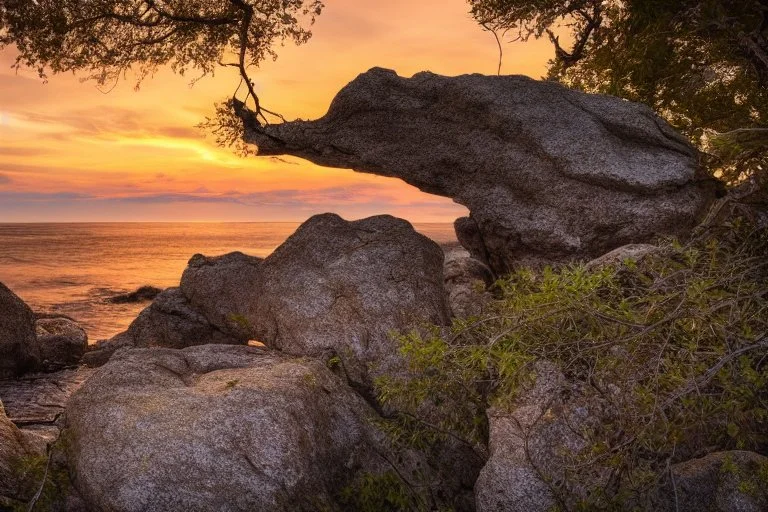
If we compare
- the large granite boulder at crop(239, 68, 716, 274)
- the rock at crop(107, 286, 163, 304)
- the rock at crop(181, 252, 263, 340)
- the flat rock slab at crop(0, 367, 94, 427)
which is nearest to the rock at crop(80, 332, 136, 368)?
the flat rock slab at crop(0, 367, 94, 427)

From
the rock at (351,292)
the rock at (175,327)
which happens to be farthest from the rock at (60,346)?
the rock at (351,292)

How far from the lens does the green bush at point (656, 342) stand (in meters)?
6.47

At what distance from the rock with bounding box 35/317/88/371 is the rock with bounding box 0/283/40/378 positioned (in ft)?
3.15

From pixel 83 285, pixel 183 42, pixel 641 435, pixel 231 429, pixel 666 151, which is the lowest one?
pixel 83 285

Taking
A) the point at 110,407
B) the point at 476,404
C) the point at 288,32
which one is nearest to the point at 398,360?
the point at 476,404

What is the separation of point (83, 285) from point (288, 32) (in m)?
48.5

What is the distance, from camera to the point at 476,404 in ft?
32.7

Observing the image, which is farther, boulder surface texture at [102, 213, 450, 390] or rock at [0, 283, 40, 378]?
rock at [0, 283, 40, 378]

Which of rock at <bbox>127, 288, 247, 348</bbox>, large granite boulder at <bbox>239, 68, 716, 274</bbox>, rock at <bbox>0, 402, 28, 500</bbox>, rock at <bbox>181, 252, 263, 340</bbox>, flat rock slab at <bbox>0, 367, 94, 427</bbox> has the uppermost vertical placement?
large granite boulder at <bbox>239, 68, 716, 274</bbox>

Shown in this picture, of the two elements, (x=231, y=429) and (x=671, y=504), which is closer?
(x=671, y=504)

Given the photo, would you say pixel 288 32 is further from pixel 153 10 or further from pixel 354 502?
pixel 354 502

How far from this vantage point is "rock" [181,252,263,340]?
14188 millimetres

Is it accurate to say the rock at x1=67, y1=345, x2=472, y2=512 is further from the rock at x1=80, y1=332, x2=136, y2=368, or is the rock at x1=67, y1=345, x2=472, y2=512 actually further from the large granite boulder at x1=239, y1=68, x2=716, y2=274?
the rock at x1=80, y1=332, x2=136, y2=368

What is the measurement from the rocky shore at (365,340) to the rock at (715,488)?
0.08 feet
